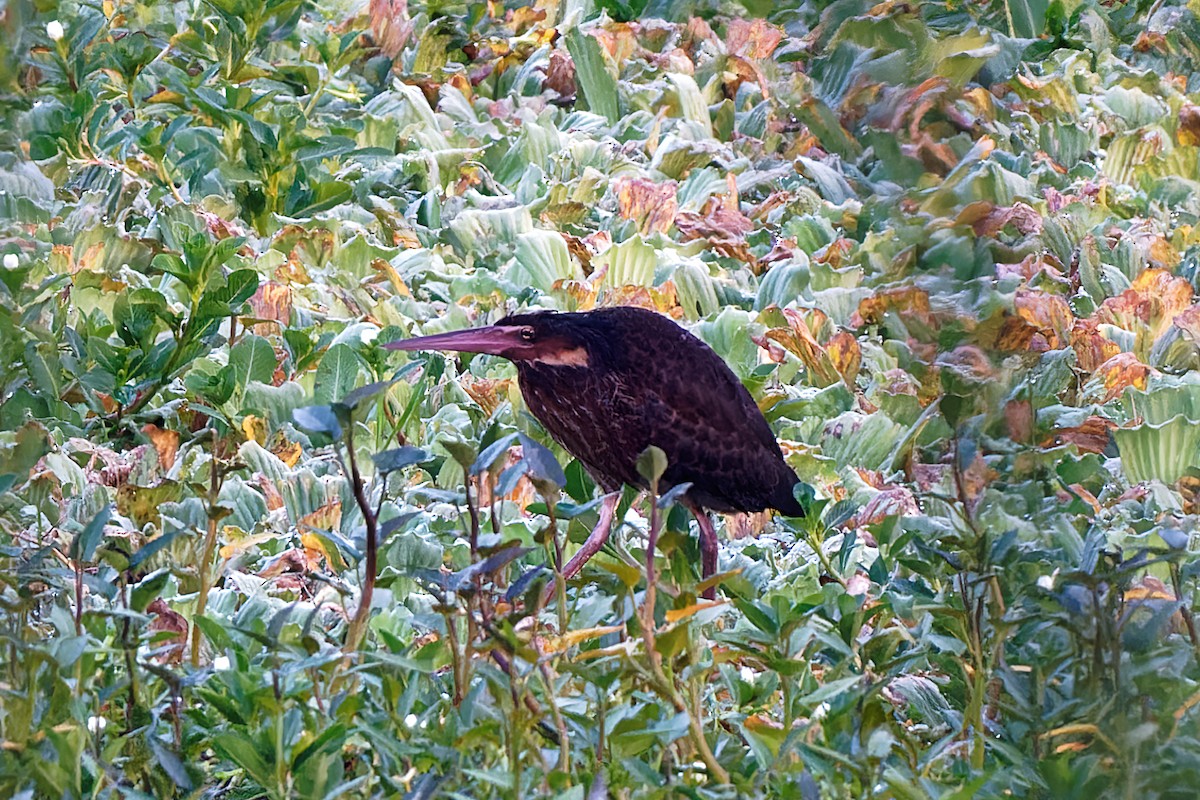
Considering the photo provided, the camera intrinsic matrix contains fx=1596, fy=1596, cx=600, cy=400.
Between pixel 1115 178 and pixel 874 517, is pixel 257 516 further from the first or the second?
pixel 1115 178

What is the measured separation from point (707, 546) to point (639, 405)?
0.25 metres

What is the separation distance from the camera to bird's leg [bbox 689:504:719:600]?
2.41 m

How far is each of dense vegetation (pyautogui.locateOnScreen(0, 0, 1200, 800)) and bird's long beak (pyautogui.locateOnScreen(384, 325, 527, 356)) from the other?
0.19m

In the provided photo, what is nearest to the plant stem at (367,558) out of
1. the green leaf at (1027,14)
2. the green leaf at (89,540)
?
the green leaf at (89,540)

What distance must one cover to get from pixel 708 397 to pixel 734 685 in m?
1.10

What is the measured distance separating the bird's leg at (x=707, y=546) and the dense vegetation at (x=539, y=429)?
54mm

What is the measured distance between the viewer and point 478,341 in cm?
250

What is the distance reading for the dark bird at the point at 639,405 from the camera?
253 cm

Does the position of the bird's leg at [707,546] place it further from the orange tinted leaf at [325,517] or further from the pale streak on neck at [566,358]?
the orange tinted leaf at [325,517]

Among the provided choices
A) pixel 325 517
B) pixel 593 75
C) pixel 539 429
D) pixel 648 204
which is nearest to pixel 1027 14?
pixel 325 517

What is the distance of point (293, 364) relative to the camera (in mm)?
3213

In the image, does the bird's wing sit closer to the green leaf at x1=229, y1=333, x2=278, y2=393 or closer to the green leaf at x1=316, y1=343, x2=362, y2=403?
the green leaf at x1=316, y1=343, x2=362, y2=403

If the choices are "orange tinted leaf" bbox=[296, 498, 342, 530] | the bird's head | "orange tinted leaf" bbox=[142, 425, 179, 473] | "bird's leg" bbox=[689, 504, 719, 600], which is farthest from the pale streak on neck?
"orange tinted leaf" bbox=[142, 425, 179, 473]

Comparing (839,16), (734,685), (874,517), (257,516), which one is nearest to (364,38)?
(257,516)
